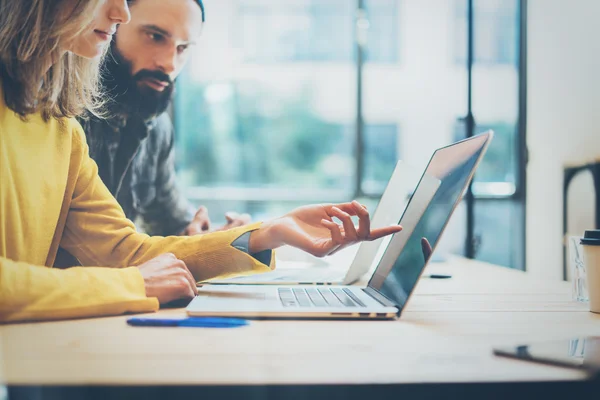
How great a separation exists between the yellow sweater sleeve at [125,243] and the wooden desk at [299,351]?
24 centimetres

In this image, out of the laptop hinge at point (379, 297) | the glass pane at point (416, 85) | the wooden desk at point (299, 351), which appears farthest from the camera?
the glass pane at point (416, 85)

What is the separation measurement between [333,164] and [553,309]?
4.29m

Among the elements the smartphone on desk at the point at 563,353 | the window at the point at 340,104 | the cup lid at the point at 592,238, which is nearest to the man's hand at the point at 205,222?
the cup lid at the point at 592,238

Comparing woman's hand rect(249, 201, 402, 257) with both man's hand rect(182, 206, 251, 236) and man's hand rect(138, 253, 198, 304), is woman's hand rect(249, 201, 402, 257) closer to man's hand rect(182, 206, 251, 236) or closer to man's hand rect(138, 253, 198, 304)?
man's hand rect(138, 253, 198, 304)

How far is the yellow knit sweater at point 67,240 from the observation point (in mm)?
732

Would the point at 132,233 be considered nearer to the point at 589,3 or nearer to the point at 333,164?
the point at 589,3

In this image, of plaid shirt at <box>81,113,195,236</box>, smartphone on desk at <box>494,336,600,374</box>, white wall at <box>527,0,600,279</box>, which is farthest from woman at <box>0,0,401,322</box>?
white wall at <box>527,0,600,279</box>

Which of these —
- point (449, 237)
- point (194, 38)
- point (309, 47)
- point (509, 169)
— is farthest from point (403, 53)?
point (194, 38)

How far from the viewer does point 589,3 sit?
249 cm

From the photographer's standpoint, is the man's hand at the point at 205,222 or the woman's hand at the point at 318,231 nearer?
the woman's hand at the point at 318,231

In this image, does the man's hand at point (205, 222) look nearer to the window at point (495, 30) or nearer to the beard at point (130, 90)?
the beard at point (130, 90)

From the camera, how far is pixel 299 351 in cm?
61

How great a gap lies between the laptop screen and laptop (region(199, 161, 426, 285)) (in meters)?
0.13

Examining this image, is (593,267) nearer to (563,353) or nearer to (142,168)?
(563,353)
